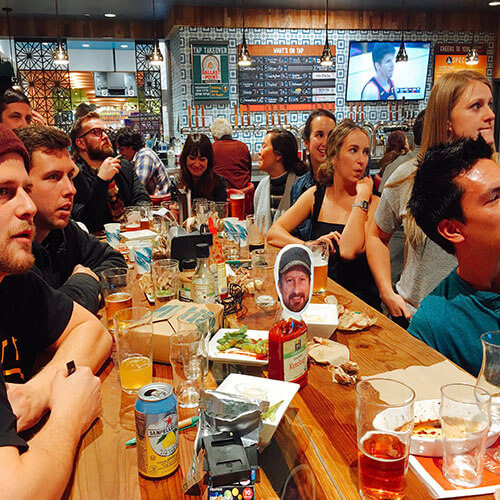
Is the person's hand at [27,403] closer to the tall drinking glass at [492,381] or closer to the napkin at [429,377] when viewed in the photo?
the napkin at [429,377]

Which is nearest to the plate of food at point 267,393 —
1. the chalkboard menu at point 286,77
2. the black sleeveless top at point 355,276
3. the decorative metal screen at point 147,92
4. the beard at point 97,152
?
the black sleeveless top at point 355,276

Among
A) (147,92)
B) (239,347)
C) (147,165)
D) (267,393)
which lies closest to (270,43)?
(147,92)

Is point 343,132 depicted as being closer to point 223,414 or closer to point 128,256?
point 128,256

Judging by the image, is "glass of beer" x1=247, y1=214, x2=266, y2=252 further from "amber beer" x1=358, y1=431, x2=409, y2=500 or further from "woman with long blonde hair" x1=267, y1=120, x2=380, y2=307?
"amber beer" x1=358, y1=431, x2=409, y2=500

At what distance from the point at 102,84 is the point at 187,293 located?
915 cm

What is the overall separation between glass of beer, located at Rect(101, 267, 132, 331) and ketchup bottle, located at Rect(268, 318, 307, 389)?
0.68 m

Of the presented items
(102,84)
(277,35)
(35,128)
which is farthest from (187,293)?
(102,84)

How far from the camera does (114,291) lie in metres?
1.83

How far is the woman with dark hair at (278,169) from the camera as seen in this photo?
13.9 ft

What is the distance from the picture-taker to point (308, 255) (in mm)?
1338

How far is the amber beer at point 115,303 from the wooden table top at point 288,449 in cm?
27

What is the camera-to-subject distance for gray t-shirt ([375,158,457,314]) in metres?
2.27

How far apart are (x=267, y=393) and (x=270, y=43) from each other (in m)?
7.95

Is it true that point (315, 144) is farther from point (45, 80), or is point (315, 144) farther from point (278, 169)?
point (45, 80)
